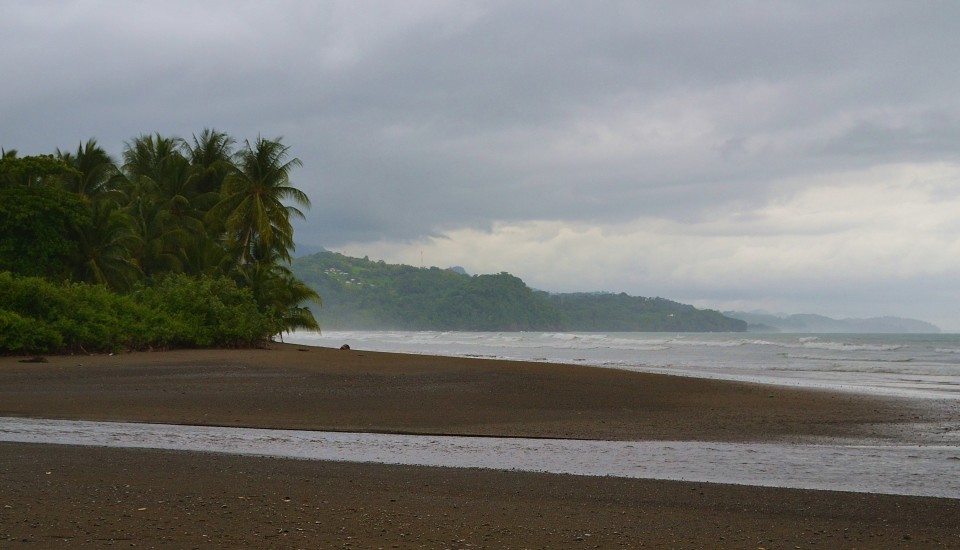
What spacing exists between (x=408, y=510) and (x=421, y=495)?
0.60 metres

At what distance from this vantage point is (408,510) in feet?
20.1

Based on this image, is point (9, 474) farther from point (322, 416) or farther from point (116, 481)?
point (322, 416)

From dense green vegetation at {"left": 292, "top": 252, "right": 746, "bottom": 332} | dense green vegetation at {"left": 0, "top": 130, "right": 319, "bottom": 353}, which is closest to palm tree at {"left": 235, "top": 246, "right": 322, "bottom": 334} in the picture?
dense green vegetation at {"left": 0, "top": 130, "right": 319, "bottom": 353}

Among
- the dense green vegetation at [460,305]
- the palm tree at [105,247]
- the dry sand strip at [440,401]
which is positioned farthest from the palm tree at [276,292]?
the dense green vegetation at [460,305]

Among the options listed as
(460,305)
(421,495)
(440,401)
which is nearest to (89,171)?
(440,401)

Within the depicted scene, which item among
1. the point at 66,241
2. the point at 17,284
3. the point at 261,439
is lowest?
the point at 261,439

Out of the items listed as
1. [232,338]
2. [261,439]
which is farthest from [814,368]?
[261,439]

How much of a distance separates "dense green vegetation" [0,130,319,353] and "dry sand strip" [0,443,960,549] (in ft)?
61.6

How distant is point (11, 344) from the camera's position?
23.1 m

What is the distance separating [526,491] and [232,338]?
25655 mm

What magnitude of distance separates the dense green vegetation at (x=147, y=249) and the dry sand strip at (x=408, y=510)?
61.6ft

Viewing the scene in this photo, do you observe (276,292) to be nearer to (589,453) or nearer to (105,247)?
(105,247)

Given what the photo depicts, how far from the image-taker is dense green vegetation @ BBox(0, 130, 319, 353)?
25297mm

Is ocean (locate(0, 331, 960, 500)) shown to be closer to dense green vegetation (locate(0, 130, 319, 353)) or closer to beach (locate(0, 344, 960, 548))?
beach (locate(0, 344, 960, 548))
